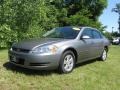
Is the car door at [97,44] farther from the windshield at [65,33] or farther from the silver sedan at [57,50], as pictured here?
the windshield at [65,33]

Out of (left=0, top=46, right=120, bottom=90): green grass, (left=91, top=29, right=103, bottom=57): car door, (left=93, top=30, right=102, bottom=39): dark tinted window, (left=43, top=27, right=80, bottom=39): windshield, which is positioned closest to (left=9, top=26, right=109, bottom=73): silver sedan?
(left=43, top=27, right=80, bottom=39): windshield

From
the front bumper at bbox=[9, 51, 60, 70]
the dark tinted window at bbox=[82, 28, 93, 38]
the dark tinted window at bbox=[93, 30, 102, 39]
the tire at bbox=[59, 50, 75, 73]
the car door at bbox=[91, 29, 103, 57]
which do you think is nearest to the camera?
the front bumper at bbox=[9, 51, 60, 70]

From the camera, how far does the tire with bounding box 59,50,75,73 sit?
7.43m

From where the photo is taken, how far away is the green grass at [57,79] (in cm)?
637

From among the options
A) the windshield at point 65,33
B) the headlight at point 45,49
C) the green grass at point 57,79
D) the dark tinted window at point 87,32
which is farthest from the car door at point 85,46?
the headlight at point 45,49

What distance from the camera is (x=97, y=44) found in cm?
952

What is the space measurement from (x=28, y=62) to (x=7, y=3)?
8949 millimetres

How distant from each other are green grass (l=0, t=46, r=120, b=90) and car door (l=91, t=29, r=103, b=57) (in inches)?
36.4

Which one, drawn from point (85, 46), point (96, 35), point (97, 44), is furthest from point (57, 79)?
point (96, 35)

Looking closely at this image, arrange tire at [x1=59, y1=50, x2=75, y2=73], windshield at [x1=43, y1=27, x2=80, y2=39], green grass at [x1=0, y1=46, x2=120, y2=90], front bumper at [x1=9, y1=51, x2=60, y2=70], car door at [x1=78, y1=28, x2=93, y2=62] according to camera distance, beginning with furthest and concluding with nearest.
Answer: windshield at [x1=43, y1=27, x2=80, y2=39] → car door at [x1=78, y1=28, x2=93, y2=62] → tire at [x1=59, y1=50, x2=75, y2=73] → front bumper at [x1=9, y1=51, x2=60, y2=70] → green grass at [x1=0, y1=46, x2=120, y2=90]

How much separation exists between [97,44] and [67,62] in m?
2.23

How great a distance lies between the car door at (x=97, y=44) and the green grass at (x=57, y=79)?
3.03ft

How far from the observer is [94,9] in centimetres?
3403

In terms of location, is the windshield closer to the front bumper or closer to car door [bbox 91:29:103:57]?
car door [bbox 91:29:103:57]
